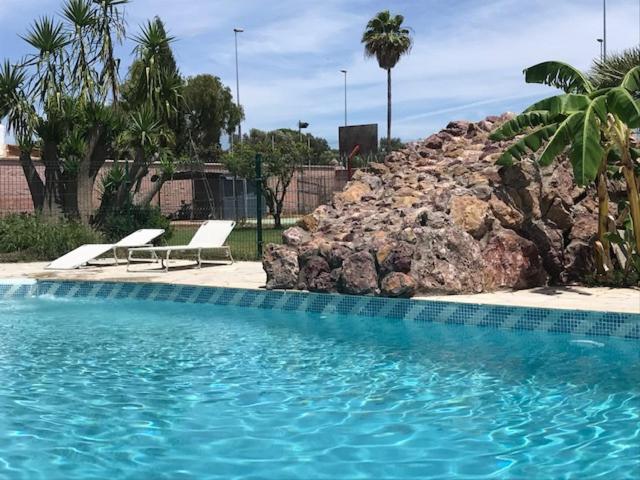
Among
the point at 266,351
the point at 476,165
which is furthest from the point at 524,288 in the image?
the point at 266,351

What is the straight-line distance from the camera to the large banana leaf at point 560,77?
984cm

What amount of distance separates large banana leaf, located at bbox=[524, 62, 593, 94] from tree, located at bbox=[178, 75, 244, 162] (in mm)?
38423

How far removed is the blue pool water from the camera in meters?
4.20

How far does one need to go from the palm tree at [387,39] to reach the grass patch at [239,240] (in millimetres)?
23511

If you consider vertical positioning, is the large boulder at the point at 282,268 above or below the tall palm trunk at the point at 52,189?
below

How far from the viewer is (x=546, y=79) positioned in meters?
10.1

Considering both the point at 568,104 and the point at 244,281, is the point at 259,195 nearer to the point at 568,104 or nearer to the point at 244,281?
the point at 244,281

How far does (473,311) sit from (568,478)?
15.3 feet

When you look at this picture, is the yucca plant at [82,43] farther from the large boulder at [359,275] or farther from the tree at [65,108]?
the large boulder at [359,275]

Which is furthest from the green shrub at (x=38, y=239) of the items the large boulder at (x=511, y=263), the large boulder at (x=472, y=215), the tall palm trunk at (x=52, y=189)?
the large boulder at (x=511, y=263)

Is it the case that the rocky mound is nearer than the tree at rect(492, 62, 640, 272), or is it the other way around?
the tree at rect(492, 62, 640, 272)

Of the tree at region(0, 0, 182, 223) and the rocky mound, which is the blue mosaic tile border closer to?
the rocky mound

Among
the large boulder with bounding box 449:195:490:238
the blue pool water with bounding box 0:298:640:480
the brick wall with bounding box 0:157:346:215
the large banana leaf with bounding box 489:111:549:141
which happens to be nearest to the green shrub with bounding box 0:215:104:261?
the brick wall with bounding box 0:157:346:215

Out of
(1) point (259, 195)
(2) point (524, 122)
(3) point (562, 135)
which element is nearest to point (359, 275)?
(2) point (524, 122)
